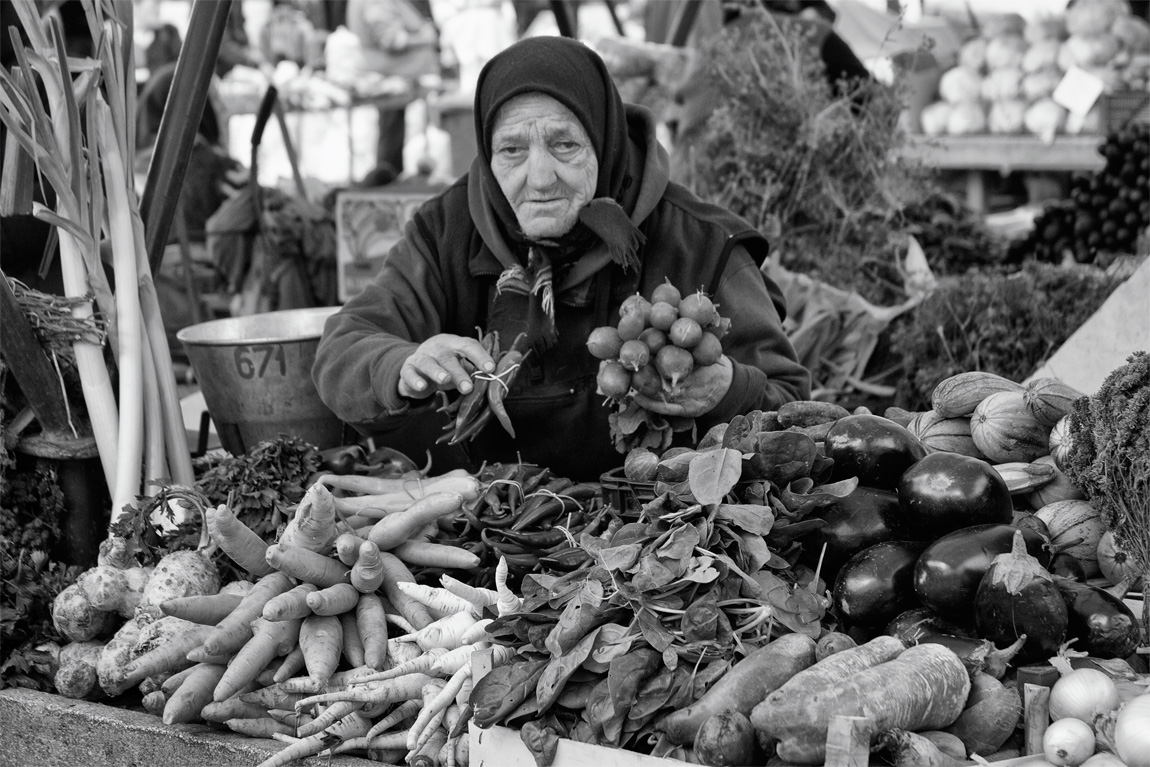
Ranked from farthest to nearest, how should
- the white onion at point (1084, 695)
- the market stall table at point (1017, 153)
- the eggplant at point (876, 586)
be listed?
the market stall table at point (1017, 153) < the eggplant at point (876, 586) < the white onion at point (1084, 695)

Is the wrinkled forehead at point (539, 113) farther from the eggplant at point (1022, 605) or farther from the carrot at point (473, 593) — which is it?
the eggplant at point (1022, 605)

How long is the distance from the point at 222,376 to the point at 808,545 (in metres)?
1.83

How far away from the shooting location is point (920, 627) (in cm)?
188

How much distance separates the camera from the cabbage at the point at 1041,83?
7.38 m

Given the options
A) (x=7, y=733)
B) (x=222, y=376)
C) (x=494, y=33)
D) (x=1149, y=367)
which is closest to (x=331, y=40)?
(x=494, y=33)

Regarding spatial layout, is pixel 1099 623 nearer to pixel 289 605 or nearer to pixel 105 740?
pixel 289 605

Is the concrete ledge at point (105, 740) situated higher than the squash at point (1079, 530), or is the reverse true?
the squash at point (1079, 530)

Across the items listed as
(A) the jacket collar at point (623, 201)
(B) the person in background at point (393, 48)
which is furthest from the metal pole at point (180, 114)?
(B) the person in background at point (393, 48)

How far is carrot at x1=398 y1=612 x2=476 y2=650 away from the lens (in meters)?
2.17

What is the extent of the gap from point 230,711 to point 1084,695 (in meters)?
A: 1.53

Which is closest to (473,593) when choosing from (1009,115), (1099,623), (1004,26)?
(1099,623)

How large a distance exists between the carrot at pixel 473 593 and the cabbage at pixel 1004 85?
6606 millimetres

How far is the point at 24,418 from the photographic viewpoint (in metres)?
2.88

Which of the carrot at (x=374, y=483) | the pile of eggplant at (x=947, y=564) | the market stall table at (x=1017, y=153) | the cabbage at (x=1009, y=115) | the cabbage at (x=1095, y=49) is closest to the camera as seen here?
the pile of eggplant at (x=947, y=564)
